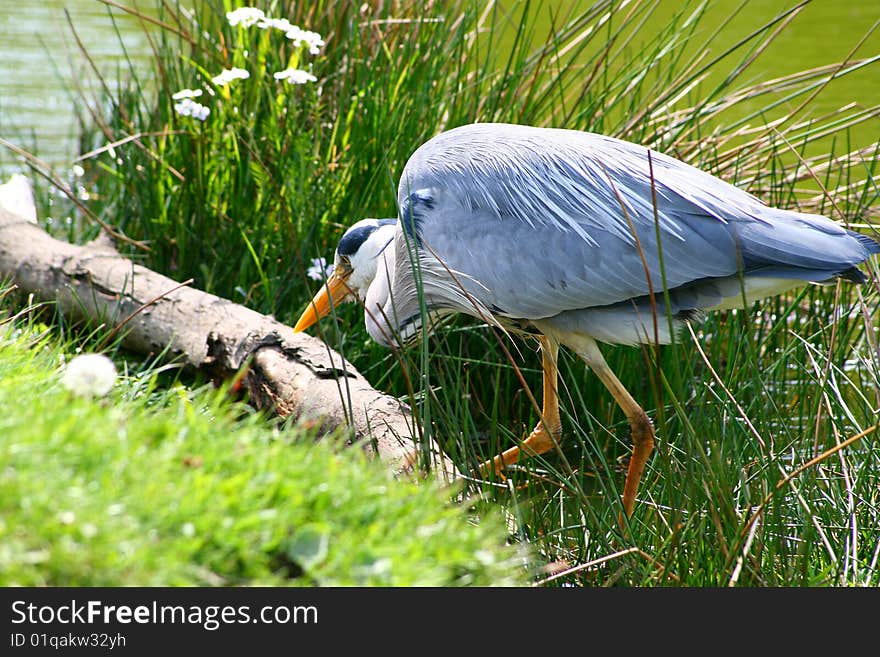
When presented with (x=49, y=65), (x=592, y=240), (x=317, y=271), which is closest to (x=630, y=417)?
(x=592, y=240)

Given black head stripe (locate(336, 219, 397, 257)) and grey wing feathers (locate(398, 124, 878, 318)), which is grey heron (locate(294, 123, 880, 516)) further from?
black head stripe (locate(336, 219, 397, 257))

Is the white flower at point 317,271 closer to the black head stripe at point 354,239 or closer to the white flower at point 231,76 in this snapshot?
the black head stripe at point 354,239

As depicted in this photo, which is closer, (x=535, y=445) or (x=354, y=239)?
(x=535, y=445)

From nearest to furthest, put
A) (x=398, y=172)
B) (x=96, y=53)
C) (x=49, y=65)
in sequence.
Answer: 1. (x=398, y=172)
2. (x=96, y=53)
3. (x=49, y=65)

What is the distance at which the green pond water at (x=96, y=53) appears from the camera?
23.8ft

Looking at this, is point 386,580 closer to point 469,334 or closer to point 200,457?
point 200,457

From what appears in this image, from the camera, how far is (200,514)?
1631 mm

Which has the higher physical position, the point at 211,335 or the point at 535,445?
the point at 211,335

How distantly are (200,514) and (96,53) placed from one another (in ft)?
25.3

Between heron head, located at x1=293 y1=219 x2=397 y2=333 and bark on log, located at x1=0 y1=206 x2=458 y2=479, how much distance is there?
195mm

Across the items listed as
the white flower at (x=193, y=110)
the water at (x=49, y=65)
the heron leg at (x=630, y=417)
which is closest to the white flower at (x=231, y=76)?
the white flower at (x=193, y=110)

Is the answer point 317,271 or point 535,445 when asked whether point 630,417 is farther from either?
point 317,271
